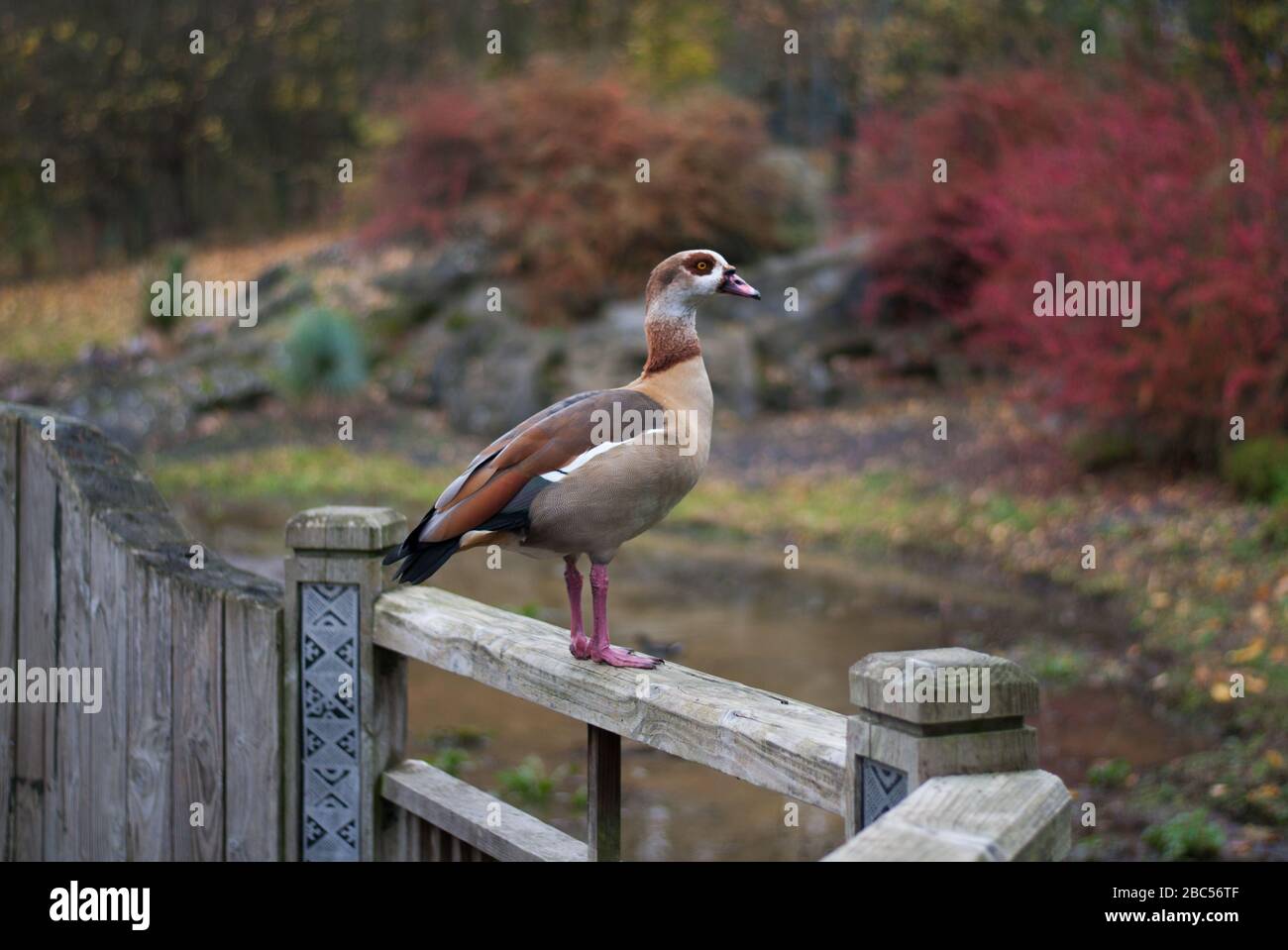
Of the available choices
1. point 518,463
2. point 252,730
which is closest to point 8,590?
point 252,730

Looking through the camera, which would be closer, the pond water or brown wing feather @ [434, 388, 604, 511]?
brown wing feather @ [434, 388, 604, 511]

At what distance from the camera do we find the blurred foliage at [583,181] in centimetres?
1427

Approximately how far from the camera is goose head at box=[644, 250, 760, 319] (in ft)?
8.97

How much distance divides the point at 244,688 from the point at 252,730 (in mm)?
95

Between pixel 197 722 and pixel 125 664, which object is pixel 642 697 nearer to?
pixel 197 722

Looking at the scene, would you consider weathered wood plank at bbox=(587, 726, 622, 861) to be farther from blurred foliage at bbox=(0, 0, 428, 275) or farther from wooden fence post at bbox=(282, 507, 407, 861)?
blurred foliage at bbox=(0, 0, 428, 275)

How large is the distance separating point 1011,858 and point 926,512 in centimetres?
829

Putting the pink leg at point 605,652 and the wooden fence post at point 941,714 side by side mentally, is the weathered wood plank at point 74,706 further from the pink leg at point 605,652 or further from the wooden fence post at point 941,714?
the wooden fence post at point 941,714

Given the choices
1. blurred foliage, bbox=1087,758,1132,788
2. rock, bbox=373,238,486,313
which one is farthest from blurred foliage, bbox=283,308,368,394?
blurred foliage, bbox=1087,758,1132,788

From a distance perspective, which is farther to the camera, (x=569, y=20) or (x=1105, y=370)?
(x=569, y=20)

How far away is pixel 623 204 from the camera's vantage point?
1420cm

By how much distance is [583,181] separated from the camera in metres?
14.5

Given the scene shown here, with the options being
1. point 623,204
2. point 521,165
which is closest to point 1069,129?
point 623,204
